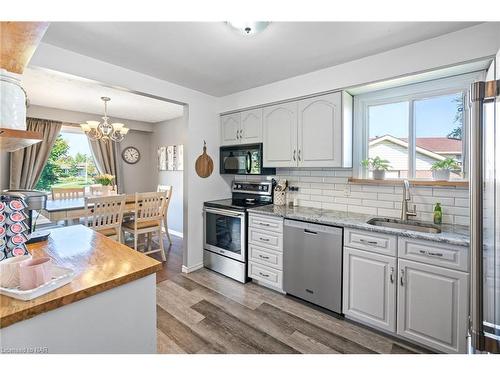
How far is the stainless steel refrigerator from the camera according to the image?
79cm

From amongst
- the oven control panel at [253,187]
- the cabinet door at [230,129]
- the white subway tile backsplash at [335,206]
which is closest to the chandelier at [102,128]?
the cabinet door at [230,129]

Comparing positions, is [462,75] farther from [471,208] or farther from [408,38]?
[471,208]

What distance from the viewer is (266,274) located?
2568 millimetres

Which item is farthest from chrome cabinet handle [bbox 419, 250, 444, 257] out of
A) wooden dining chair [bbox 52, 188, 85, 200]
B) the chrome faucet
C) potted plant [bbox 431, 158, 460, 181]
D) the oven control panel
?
wooden dining chair [bbox 52, 188, 85, 200]

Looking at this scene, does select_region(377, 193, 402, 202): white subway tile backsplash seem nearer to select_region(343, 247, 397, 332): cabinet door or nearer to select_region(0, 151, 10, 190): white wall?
select_region(343, 247, 397, 332): cabinet door

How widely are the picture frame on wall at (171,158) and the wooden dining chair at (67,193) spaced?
1.57m

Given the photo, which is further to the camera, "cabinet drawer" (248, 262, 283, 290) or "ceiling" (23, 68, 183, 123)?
"ceiling" (23, 68, 183, 123)

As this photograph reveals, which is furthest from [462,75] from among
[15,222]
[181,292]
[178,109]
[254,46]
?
[178,109]

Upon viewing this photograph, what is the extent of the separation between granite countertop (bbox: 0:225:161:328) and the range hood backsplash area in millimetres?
2041

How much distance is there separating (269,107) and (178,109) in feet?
7.00

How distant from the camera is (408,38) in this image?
181cm

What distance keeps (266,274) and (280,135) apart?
5.11 feet

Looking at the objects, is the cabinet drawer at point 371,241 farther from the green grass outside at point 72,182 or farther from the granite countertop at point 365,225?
the green grass outside at point 72,182
